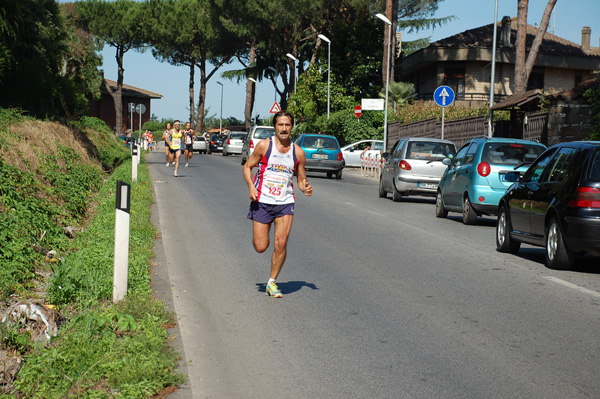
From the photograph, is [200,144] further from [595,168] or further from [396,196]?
[595,168]

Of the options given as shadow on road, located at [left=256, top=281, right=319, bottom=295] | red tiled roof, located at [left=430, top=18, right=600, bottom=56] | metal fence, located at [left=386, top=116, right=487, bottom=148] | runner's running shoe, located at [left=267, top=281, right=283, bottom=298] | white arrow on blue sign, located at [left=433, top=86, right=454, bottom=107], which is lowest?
shadow on road, located at [left=256, top=281, right=319, bottom=295]

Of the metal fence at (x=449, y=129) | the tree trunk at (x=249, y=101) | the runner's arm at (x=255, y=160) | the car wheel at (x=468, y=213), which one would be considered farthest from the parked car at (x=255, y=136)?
the tree trunk at (x=249, y=101)

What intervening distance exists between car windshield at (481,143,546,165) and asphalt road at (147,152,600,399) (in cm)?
256

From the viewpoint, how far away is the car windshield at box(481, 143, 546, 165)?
1625 cm

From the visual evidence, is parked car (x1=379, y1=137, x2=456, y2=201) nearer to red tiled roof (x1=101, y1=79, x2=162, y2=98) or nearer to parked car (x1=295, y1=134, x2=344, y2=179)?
parked car (x1=295, y1=134, x2=344, y2=179)

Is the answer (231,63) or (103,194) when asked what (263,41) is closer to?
(231,63)

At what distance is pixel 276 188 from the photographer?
814 cm

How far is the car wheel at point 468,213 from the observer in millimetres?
16312

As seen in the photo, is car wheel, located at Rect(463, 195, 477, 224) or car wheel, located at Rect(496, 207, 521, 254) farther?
car wheel, located at Rect(463, 195, 477, 224)

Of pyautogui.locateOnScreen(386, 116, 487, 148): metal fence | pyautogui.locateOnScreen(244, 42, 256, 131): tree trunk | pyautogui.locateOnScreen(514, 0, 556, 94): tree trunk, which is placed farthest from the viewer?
pyautogui.locateOnScreen(244, 42, 256, 131): tree trunk

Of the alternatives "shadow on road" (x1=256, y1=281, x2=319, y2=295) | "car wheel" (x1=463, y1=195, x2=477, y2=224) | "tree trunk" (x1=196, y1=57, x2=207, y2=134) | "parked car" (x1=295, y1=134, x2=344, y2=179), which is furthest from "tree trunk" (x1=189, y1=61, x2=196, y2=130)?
"shadow on road" (x1=256, y1=281, x2=319, y2=295)

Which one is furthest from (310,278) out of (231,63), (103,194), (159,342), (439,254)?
(231,63)

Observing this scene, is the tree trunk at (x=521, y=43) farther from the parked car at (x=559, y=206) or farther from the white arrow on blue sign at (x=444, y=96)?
the parked car at (x=559, y=206)

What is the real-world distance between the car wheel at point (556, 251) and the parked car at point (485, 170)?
4698 millimetres
